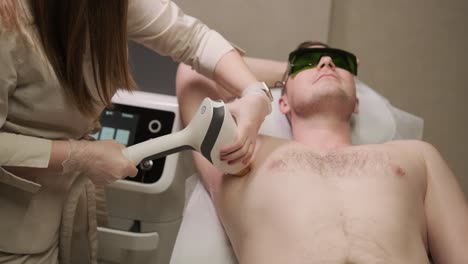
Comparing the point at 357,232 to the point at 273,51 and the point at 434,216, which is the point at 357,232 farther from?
the point at 273,51

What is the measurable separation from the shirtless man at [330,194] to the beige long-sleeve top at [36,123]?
0.29 meters

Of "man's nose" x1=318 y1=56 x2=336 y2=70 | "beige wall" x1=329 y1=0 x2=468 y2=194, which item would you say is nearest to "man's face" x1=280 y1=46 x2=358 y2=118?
"man's nose" x1=318 y1=56 x2=336 y2=70

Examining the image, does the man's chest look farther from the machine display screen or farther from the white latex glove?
the machine display screen

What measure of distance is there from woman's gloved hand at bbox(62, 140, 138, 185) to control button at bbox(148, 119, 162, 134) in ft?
1.22

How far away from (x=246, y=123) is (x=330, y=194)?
Answer: 0.89 feet

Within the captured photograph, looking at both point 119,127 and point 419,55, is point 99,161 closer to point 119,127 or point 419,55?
point 119,127

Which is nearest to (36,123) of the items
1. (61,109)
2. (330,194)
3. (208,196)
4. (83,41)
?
(61,109)

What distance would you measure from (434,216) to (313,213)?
332mm

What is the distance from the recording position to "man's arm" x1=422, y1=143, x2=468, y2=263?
1.21 m

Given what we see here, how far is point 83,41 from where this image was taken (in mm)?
967

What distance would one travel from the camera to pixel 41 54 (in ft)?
3.06

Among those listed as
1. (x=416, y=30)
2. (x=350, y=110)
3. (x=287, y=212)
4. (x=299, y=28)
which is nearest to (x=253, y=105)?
(x=287, y=212)

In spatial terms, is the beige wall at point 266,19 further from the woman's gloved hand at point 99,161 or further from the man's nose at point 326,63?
the woman's gloved hand at point 99,161

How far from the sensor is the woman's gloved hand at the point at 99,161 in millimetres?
1035
